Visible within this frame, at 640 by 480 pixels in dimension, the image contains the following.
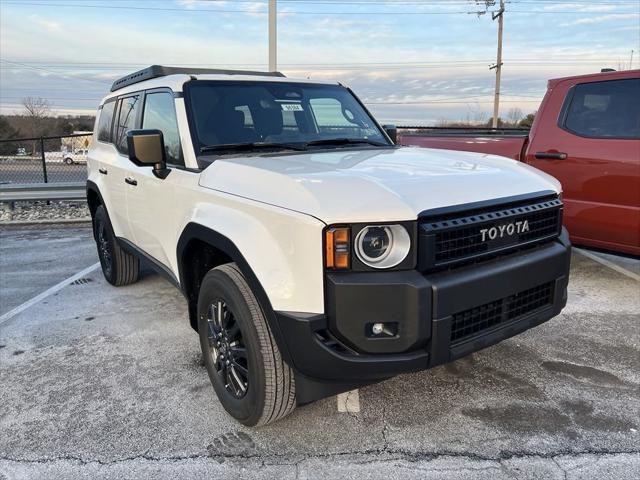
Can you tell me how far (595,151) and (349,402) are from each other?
3.27 m

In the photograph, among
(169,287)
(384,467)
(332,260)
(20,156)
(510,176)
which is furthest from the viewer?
(20,156)

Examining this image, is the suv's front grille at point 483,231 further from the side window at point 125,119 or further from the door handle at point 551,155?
the side window at point 125,119

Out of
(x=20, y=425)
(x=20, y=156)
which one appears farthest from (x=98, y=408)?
(x=20, y=156)

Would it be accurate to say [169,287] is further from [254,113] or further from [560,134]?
[560,134]

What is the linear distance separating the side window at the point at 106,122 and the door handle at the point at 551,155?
163 inches

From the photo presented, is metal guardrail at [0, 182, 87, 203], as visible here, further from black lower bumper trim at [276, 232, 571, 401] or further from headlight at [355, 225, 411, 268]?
headlight at [355, 225, 411, 268]

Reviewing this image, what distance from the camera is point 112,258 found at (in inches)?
211

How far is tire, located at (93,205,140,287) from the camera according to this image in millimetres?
5273

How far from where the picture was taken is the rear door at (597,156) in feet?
14.8

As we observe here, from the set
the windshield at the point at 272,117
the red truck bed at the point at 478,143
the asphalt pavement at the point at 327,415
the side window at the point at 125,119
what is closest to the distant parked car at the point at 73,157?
the side window at the point at 125,119

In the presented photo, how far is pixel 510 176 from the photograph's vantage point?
287cm

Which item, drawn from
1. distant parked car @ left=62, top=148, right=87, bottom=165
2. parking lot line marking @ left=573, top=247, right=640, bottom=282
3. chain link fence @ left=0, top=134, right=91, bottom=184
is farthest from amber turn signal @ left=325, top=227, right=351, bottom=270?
distant parked car @ left=62, top=148, right=87, bottom=165

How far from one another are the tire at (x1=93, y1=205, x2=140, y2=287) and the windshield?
2168 mm

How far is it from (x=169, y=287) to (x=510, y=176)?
12.5ft
